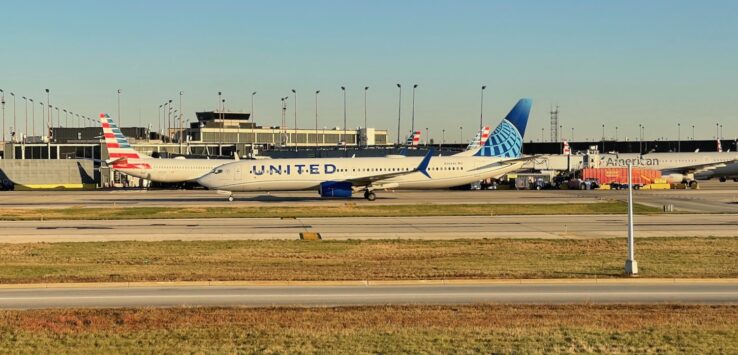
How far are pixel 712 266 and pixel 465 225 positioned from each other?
60.1 ft

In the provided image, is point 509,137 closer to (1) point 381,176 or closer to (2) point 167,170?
(1) point 381,176

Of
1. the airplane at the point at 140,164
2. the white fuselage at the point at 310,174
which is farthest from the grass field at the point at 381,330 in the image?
the airplane at the point at 140,164

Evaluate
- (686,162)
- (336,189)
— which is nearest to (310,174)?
(336,189)

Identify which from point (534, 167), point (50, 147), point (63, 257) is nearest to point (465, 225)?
point (63, 257)

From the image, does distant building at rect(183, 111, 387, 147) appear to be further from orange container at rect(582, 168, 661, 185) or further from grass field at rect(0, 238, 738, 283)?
grass field at rect(0, 238, 738, 283)

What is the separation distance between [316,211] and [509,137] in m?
26.6

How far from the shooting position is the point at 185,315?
17984mm

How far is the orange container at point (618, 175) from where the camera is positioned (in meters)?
93.7

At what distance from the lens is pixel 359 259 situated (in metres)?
29.1

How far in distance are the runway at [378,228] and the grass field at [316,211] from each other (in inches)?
131

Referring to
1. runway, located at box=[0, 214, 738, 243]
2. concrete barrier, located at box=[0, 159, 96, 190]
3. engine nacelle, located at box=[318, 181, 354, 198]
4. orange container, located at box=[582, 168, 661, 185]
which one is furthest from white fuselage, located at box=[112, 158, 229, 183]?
orange container, located at box=[582, 168, 661, 185]

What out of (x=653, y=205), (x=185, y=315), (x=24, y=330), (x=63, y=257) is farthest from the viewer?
(x=653, y=205)

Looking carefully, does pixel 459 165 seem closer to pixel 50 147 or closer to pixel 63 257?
pixel 63 257

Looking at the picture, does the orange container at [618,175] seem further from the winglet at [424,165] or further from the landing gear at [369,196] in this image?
the landing gear at [369,196]
